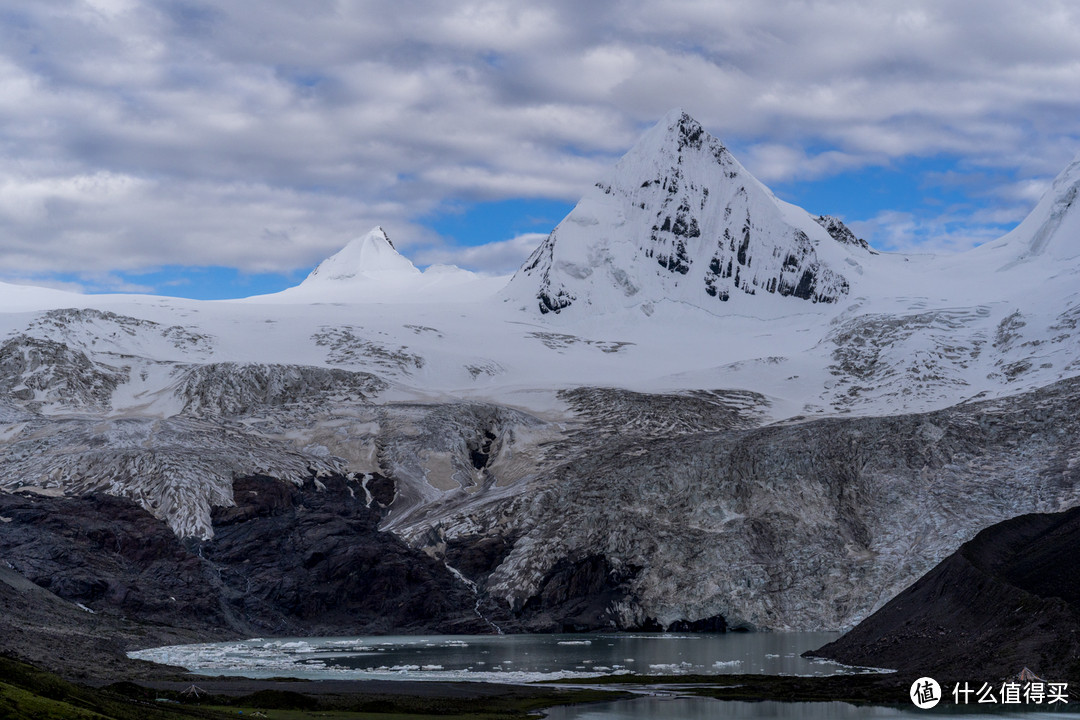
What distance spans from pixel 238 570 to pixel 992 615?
85.8m

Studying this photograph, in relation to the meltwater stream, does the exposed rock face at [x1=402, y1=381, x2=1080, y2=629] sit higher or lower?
higher

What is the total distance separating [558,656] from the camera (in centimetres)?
9819

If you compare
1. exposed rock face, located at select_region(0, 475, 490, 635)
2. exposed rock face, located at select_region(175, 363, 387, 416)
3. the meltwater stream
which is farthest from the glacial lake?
exposed rock face, located at select_region(175, 363, 387, 416)

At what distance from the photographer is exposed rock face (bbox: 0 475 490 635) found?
121 metres

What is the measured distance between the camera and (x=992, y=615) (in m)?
76.6

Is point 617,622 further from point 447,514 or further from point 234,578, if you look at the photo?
point 234,578

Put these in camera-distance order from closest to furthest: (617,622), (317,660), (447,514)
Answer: (317,660)
(617,622)
(447,514)

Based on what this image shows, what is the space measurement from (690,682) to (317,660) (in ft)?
104

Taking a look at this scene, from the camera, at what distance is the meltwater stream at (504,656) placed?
279 feet

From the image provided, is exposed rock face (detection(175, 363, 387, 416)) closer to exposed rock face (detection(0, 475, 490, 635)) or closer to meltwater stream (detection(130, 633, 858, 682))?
exposed rock face (detection(0, 475, 490, 635))

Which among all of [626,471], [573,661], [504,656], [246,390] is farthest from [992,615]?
[246,390]

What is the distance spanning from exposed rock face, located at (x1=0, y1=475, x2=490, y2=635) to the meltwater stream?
860cm

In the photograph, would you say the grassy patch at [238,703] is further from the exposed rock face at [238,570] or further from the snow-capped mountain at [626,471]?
the exposed rock face at [238,570]

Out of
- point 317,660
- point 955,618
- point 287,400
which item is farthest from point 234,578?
point 955,618
